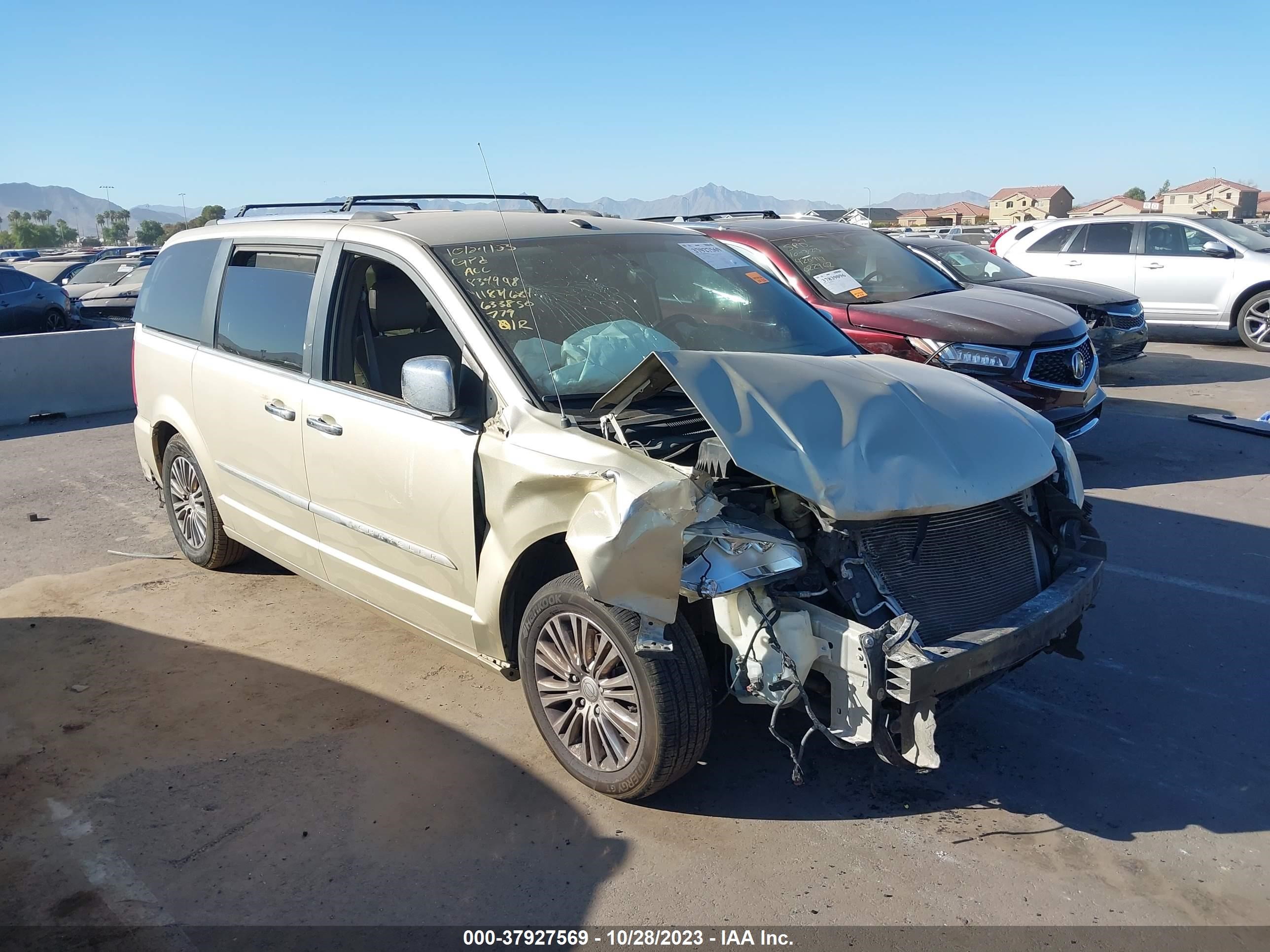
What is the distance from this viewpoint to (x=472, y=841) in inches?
133

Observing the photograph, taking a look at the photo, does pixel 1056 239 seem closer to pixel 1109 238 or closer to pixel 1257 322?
pixel 1109 238

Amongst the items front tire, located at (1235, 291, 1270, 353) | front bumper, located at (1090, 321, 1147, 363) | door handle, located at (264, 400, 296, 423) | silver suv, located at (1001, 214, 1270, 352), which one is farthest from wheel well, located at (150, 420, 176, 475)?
front tire, located at (1235, 291, 1270, 353)

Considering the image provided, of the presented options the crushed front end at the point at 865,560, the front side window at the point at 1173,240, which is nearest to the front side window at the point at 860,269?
the crushed front end at the point at 865,560

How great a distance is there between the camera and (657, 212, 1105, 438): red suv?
7.17 m

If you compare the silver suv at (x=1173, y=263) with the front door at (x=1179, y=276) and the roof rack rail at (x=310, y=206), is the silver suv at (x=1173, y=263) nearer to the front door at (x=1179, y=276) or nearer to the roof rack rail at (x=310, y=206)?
the front door at (x=1179, y=276)

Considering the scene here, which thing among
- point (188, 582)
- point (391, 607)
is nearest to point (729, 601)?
point (391, 607)

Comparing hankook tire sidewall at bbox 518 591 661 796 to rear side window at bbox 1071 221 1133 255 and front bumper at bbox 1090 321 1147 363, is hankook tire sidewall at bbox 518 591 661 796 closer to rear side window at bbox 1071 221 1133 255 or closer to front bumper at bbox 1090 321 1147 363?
front bumper at bbox 1090 321 1147 363

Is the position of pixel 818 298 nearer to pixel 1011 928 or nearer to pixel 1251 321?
pixel 1011 928

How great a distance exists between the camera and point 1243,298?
13.3 meters

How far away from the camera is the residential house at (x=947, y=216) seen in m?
53.2

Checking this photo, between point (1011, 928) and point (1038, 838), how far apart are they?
497 millimetres

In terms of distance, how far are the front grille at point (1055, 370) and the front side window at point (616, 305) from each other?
9.73 ft

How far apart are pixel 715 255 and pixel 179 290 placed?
303cm

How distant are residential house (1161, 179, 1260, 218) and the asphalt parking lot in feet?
201
